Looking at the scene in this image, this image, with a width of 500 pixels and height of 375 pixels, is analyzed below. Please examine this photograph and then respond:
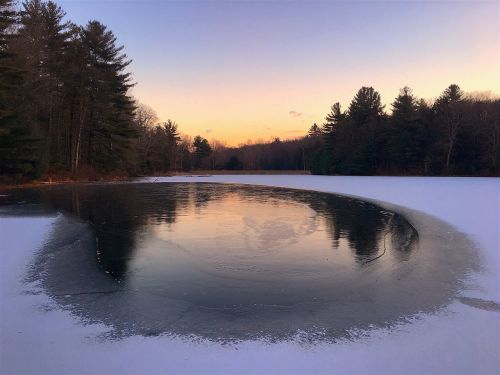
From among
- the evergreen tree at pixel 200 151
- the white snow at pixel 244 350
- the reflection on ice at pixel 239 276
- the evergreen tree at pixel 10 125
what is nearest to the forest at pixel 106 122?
the evergreen tree at pixel 10 125

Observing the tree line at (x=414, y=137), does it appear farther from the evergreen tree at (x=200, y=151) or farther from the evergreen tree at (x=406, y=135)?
the evergreen tree at (x=200, y=151)

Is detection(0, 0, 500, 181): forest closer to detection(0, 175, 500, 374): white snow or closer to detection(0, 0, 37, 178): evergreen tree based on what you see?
detection(0, 0, 37, 178): evergreen tree

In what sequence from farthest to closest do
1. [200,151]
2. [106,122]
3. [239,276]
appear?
[200,151]
[106,122]
[239,276]

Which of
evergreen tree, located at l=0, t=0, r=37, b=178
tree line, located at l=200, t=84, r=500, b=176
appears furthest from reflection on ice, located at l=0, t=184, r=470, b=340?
tree line, located at l=200, t=84, r=500, b=176

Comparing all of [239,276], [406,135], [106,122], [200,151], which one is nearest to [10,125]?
[106,122]

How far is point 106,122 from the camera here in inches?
1682

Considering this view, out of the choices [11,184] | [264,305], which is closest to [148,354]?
[264,305]

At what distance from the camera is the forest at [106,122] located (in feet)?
90.0

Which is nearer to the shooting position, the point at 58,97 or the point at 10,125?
the point at 10,125

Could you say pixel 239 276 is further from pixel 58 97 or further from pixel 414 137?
pixel 414 137

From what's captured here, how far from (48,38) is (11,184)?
613 inches

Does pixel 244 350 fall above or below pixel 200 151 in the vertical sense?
below

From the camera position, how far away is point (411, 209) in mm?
15891

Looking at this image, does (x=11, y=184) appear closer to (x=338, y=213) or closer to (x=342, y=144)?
(x=338, y=213)
